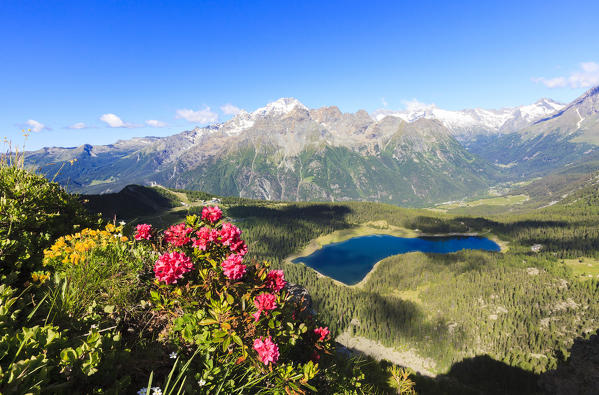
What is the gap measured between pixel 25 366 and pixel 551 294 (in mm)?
185868

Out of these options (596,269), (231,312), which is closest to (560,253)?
(596,269)

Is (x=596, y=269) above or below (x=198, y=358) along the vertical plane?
below

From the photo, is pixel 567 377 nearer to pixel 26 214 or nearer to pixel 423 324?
pixel 423 324

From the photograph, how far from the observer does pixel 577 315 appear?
116 m

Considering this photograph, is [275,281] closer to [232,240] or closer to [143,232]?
[232,240]

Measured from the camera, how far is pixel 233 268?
475cm

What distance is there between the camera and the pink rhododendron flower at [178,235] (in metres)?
5.62

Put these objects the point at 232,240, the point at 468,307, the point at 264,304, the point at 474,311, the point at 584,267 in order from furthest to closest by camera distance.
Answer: the point at 584,267 → the point at 468,307 → the point at 474,311 → the point at 232,240 → the point at 264,304

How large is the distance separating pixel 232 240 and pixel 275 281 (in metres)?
1.36

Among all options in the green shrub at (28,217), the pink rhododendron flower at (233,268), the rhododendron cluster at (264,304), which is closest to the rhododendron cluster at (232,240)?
the pink rhododendron flower at (233,268)

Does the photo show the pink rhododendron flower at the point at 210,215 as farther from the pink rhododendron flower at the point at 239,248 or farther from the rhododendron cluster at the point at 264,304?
the rhododendron cluster at the point at 264,304

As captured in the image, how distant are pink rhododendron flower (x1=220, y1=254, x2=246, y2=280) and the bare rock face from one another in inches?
5515

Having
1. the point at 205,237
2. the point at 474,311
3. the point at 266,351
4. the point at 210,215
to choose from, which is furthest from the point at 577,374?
the point at 205,237

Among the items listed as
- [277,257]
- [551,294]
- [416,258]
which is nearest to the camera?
[551,294]
